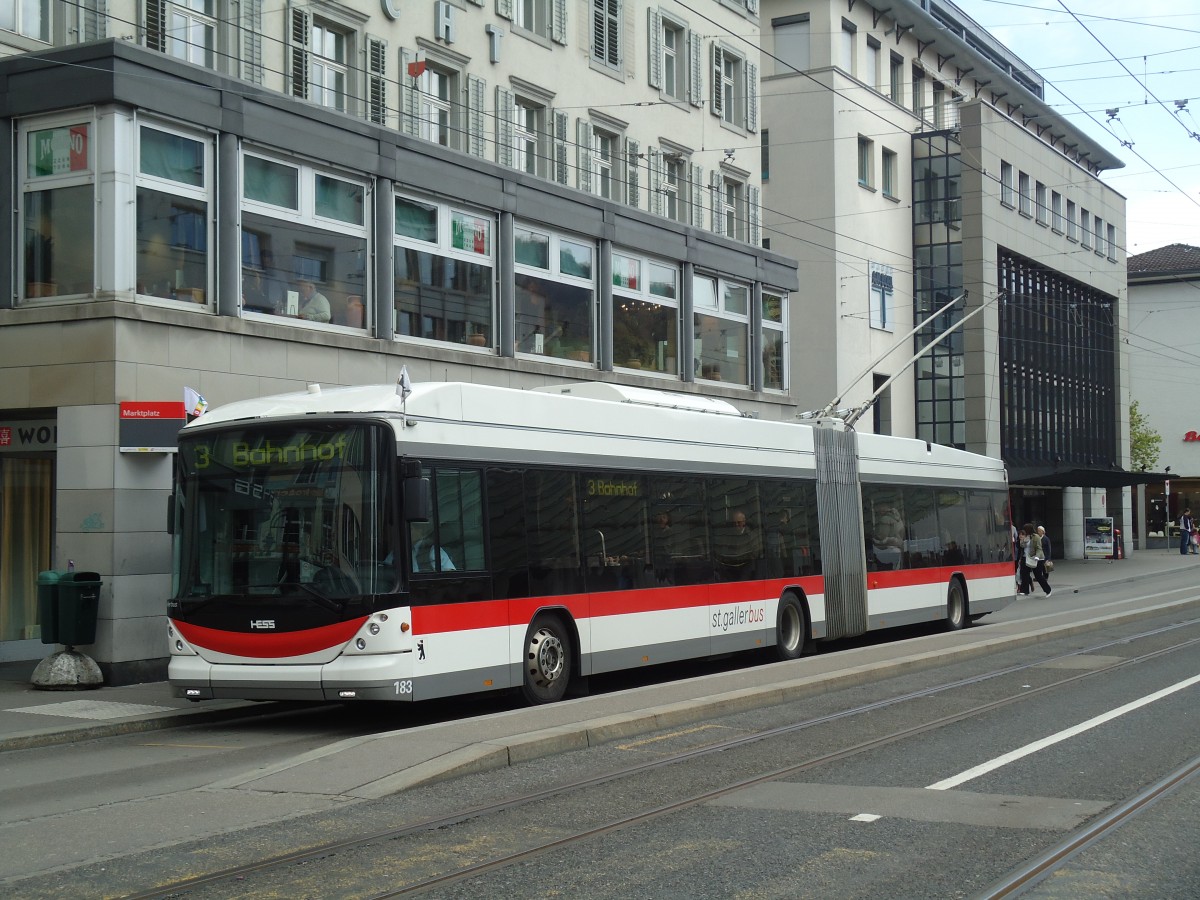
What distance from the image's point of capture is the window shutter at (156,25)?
17.9 metres

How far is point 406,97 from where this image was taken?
22.1 meters

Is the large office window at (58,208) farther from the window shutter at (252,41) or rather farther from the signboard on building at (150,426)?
the window shutter at (252,41)

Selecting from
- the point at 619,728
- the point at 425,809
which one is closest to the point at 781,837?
the point at 425,809

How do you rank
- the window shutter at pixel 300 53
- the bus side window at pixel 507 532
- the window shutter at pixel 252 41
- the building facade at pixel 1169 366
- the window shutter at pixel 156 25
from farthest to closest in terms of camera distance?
1. the building facade at pixel 1169 366
2. the window shutter at pixel 300 53
3. the window shutter at pixel 252 41
4. the window shutter at pixel 156 25
5. the bus side window at pixel 507 532

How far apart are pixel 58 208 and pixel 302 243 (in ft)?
11.5

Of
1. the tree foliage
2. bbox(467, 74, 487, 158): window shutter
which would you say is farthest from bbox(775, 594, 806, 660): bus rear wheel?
the tree foliage

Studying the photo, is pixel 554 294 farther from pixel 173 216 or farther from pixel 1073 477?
pixel 1073 477

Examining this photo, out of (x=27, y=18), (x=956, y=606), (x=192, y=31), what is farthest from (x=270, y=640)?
(x=956, y=606)

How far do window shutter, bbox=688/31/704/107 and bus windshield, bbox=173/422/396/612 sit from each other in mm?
19663

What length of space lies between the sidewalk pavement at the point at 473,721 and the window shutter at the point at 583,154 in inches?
455

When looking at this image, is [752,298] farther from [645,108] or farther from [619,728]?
[619,728]

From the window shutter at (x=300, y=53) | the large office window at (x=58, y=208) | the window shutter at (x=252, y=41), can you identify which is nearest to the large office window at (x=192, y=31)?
the window shutter at (x=252, y=41)

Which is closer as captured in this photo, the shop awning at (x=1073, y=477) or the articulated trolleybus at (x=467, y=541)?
the articulated trolleybus at (x=467, y=541)

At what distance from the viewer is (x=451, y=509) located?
502 inches
